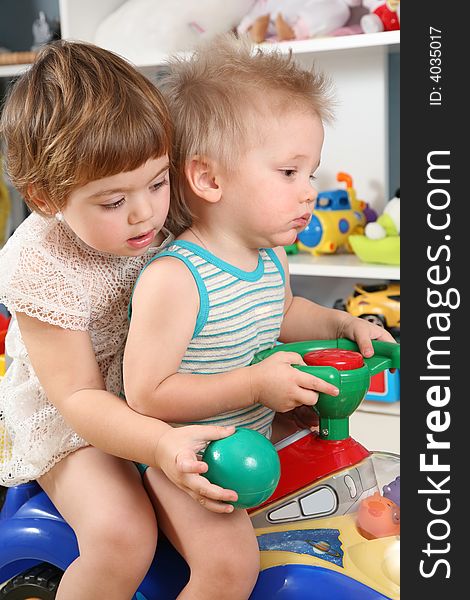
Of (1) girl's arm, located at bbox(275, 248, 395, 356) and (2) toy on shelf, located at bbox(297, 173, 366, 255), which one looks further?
(2) toy on shelf, located at bbox(297, 173, 366, 255)

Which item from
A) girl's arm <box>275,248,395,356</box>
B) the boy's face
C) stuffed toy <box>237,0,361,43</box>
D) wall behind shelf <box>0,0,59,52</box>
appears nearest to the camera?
the boy's face

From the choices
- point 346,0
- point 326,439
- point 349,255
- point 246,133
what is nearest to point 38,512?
point 326,439

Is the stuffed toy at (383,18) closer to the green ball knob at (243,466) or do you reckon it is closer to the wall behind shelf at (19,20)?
the wall behind shelf at (19,20)

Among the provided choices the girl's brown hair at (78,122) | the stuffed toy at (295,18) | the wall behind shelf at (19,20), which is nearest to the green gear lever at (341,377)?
the girl's brown hair at (78,122)

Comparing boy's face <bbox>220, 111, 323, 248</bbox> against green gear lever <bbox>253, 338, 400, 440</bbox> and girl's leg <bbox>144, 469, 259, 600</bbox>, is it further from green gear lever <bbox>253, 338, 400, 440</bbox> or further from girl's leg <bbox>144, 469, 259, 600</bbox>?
girl's leg <bbox>144, 469, 259, 600</bbox>

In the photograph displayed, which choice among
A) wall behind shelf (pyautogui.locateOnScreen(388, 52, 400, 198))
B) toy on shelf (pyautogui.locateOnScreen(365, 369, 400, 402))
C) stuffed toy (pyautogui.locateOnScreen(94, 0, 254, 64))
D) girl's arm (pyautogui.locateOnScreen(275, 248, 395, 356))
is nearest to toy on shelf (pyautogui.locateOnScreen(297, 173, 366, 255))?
wall behind shelf (pyautogui.locateOnScreen(388, 52, 400, 198))

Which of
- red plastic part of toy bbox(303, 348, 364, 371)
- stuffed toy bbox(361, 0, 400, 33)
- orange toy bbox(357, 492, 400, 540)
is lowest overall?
orange toy bbox(357, 492, 400, 540)

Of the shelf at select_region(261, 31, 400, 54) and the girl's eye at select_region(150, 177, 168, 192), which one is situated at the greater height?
the shelf at select_region(261, 31, 400, 54)

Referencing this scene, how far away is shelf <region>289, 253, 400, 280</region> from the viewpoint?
1.64m

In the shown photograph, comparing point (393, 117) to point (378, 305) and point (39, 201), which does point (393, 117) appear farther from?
point (39, 201)

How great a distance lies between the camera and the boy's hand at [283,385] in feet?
2.29

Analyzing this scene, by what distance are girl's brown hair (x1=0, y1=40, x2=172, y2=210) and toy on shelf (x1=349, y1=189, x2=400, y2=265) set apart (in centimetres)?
96

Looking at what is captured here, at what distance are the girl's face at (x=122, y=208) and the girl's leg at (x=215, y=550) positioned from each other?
23 cm

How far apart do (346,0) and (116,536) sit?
1.30 meters
